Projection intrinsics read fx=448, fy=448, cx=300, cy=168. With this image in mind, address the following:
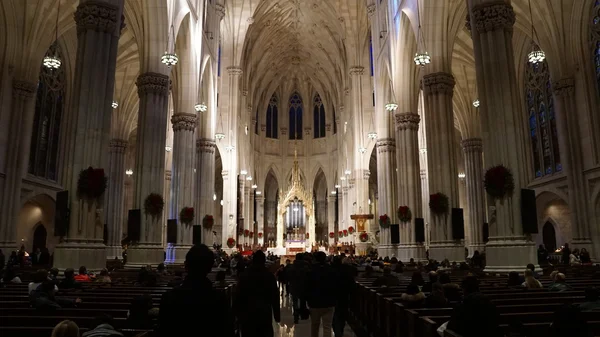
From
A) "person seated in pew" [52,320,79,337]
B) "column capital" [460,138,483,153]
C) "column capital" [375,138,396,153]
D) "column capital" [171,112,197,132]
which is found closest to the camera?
"person seated in pew" [52,320,79,337]

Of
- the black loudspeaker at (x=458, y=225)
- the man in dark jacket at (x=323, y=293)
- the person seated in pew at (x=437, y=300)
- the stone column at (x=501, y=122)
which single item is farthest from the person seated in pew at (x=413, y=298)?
the black loudspeaker at (x=458, y=225)

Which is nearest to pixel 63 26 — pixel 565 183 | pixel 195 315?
pixel 195 315

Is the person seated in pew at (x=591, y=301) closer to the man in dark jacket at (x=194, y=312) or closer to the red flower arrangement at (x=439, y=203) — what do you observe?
the man in dark jacket at (x=194, y=312)

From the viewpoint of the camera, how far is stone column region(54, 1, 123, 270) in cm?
1251

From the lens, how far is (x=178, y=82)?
79.5 feet

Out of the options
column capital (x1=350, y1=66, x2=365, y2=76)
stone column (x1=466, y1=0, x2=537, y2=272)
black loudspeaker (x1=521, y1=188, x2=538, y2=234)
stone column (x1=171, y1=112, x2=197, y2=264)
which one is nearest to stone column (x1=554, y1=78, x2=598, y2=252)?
stone column (x1=466, y1=0, x2=537, y2=272)

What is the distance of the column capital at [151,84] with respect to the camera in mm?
19156

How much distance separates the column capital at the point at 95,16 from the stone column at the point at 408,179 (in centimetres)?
1596

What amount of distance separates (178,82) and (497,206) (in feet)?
58.0

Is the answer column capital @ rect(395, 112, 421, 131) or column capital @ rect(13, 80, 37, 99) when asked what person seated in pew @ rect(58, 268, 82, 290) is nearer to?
column capital @ rect(13, 80, 37, 99)

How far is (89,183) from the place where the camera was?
41.1ft

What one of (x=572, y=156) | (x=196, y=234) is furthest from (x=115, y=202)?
(x=572, y=156)

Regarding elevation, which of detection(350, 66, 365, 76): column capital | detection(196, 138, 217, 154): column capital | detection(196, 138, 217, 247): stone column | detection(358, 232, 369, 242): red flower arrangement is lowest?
detection(358, 232, 369, 242): red flower arrangement

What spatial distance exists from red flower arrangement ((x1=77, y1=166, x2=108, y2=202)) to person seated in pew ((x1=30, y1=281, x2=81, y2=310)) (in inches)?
264
